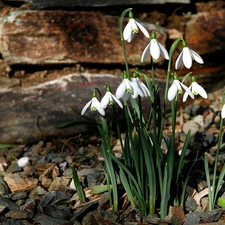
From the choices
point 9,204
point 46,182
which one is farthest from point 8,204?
point 46,182

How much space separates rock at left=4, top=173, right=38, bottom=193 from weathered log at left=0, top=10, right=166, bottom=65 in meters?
0.77

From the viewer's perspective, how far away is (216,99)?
330 cm

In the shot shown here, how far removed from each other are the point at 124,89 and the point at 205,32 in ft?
5.66

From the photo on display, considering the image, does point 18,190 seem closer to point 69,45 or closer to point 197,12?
point 69,45

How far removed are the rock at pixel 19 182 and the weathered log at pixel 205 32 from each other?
141 centimetres

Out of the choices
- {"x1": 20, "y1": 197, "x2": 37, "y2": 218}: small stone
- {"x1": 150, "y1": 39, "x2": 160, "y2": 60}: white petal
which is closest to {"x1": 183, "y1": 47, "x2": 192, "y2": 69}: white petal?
{"x1": 150, "y1": 39, "x2": 160, "y2": 60}: white petal

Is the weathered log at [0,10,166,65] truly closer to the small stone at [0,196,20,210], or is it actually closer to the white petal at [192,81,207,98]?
the small stone at [0,196,20,210]

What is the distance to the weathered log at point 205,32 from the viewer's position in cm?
328

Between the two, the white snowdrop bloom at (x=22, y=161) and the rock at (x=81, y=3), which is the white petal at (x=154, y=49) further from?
the rock at (x=81, y=3)

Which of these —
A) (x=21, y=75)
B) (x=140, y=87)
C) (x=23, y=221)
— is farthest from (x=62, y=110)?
(x=140, y=87)

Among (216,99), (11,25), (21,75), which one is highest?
(11,25)

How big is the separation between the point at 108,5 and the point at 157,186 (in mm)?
1335

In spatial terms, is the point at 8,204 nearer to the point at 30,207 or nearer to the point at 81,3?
the point at 30,207

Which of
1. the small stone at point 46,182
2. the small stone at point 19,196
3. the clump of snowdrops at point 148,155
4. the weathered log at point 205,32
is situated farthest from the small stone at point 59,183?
the weathered log at point 205,32
